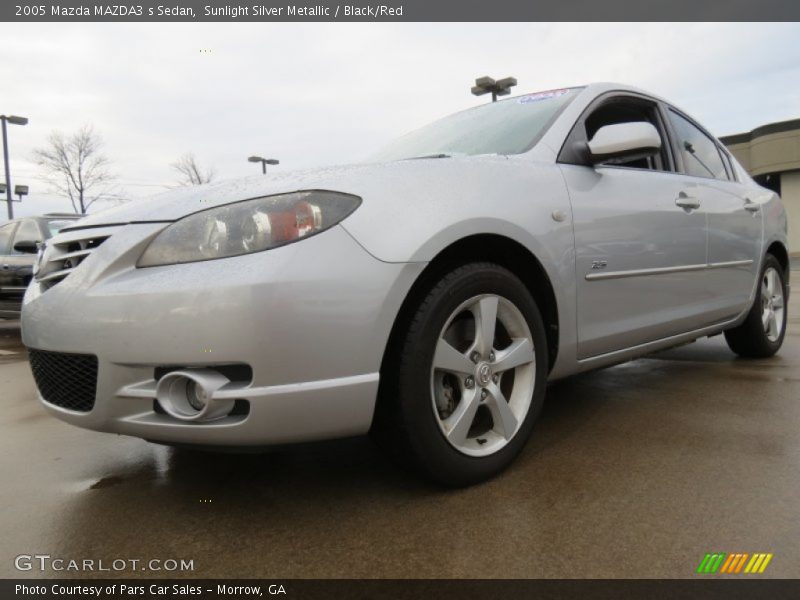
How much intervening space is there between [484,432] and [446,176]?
0.94 meters

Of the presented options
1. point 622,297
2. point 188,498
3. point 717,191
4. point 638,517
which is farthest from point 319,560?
point 717,191

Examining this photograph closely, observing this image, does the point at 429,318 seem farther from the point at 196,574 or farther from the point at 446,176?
the point at 196,574

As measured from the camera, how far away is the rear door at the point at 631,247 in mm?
2416

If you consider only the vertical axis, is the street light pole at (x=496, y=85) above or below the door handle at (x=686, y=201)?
above

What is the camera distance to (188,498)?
1998mm

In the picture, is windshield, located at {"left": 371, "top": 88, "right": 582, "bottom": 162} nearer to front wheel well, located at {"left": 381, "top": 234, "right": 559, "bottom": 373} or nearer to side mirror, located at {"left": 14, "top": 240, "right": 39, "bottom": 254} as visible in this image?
front wheel well, located at {"left": 381, "top": 234, "right": 559, "bottom": 373}

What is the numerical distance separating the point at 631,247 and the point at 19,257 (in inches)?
282

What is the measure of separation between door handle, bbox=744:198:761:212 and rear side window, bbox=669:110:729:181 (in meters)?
0.20

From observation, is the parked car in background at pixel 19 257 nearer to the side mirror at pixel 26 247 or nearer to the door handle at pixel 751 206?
the side mirror at pixel 26 247

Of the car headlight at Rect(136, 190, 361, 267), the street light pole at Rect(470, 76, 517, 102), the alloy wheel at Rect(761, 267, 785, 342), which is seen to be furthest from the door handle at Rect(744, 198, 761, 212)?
the street light pole at Rect(470, 76, 517, 102)

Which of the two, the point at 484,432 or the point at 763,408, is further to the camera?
the point at 763,408

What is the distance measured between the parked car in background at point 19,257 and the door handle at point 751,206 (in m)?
6.83

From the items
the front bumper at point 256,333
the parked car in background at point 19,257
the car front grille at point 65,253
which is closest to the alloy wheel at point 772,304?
the front bumper at point 256,333

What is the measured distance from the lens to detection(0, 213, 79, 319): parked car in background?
22.7 feet
